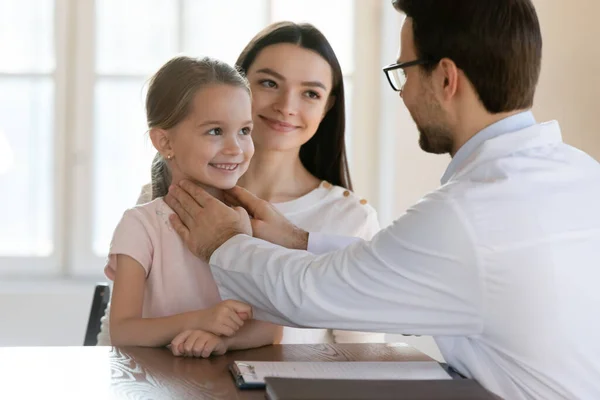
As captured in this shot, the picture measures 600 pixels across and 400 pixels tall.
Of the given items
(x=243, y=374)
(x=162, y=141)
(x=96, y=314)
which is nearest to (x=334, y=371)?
(x=243, y=374)

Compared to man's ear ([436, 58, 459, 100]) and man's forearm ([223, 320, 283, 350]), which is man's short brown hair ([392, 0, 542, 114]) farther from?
man's forearm ([223, 320, 283, 350])

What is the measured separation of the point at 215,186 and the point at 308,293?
1.69ft

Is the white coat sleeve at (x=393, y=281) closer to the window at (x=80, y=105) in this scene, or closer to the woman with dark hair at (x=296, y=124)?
the woman with dark hair at (x=296, y=124)

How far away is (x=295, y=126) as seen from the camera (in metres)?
2.33

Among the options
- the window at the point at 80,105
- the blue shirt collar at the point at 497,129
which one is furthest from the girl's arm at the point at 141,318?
the window at the point at 80,105

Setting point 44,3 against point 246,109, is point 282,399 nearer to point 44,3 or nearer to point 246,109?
point 246,109

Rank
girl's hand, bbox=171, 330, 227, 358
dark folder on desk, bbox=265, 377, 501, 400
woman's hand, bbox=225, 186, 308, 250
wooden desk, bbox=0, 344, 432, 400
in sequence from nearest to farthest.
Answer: dark folder on desk, bbox=265, 377, 501, 400 < wooden desk, bbox=0, 344, 432, 400 < girl's hand, bbox=171, 330, 227, 358 < woman's hand, bbox=225, 186, 308, 250

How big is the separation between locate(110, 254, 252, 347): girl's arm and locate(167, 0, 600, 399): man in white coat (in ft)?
0.15

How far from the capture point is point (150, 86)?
6.61 feet

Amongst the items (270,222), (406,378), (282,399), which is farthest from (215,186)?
(282,399)

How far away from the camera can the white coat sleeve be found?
1.43 metres

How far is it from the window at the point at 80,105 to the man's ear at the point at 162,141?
185 centimetres

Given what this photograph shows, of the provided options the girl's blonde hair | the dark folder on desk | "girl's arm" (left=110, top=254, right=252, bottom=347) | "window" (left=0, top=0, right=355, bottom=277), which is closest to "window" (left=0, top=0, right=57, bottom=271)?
"window" (left=0, top=0, right=355, bottom=277)

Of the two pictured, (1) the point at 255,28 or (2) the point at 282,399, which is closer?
(2) the point at 282,399
